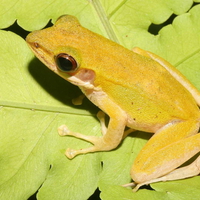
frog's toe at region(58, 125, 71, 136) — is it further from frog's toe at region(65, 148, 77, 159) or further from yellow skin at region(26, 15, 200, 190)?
frog's toe at region(65, 148, 77, 159)

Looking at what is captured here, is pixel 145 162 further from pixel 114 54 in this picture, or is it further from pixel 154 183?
pixel 114 54

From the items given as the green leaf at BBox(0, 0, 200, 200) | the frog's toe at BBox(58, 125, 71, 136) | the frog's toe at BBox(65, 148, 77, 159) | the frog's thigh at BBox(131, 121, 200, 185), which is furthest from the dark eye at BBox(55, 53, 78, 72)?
the frog's thigh at BBox(131, 121, 200, 185)

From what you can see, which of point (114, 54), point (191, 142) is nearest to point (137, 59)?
point (114, 54)

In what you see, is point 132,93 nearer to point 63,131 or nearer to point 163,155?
point 163,155

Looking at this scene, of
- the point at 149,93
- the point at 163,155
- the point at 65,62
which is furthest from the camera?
the point at 149,93

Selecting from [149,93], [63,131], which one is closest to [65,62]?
[63,131]

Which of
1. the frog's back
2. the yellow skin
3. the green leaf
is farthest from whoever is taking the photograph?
the frog's back

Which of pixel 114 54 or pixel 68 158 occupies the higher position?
pixel 114 54
